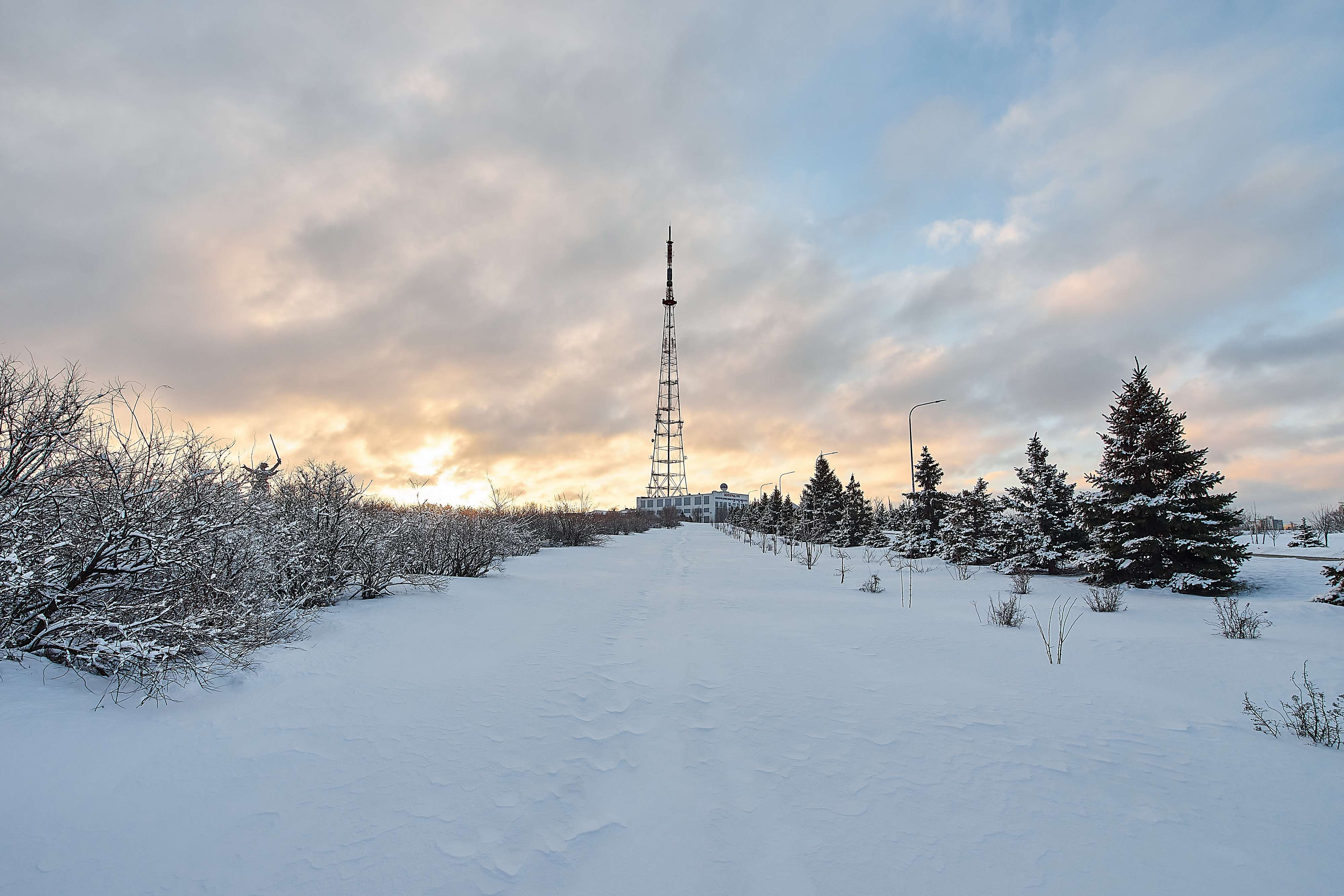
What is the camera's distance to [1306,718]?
4.31m

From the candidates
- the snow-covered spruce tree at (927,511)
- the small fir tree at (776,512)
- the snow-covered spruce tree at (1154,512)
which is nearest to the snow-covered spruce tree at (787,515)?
the small fir tree at (776,512)

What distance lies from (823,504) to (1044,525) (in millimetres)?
18285

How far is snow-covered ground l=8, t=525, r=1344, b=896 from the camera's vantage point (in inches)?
103

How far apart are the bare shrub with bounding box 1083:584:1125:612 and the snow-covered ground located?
3.17 m

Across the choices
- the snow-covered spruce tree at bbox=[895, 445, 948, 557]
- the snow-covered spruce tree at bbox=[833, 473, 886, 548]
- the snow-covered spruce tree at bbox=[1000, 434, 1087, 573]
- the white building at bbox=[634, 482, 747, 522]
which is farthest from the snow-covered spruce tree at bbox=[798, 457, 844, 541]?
the white building at bbox=[634, 482, 747, 522]

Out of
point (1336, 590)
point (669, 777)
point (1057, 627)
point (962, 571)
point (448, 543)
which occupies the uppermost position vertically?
point (448, 543)

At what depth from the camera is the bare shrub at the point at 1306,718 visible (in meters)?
4.17

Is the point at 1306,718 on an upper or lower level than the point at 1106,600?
lower

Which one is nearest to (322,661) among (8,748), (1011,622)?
(8,748)

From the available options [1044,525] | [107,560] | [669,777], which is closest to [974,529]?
[1044,525]

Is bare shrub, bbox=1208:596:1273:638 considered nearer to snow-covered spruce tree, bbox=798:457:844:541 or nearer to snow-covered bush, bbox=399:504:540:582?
snow-covered bush, bbox=399:504:540:582

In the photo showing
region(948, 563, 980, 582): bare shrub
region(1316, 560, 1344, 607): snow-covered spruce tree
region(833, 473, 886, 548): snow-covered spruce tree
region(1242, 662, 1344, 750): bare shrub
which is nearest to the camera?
region(1242, 662, 1344, 750): bare shrub

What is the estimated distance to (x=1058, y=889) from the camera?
8.34 feet

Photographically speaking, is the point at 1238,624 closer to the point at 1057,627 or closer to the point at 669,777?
the point at 1057,627
